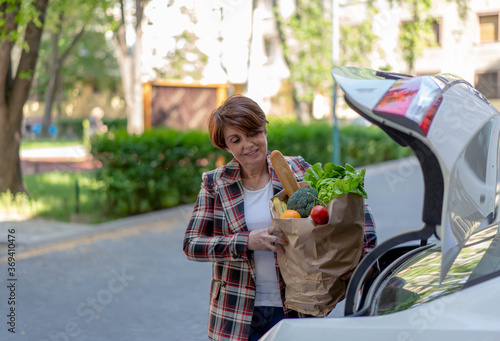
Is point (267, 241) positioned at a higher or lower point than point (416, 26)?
lower

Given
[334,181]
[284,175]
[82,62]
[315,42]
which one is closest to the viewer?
[334,181]

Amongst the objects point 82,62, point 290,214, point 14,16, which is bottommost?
point 290,214

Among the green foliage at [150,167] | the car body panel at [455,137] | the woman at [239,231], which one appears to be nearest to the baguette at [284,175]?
the woman at [239,231]

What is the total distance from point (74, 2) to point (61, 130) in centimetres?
2798

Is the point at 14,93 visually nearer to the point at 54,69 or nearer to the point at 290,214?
the point at 290,214

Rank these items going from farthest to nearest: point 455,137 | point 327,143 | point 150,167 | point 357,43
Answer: point 357,43, point 327,143, point 150,167, point 455,137

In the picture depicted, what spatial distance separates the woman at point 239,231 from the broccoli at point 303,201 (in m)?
0.24

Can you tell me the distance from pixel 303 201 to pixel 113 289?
5008 millimetres

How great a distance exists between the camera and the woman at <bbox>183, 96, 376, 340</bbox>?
2.63 m

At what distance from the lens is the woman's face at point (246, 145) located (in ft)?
8.73

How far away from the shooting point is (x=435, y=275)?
2168 millimetres

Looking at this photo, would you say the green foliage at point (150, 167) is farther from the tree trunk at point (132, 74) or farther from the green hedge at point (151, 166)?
the tree trunk at point (132, 74)

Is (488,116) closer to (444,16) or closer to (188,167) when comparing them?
(188,167)

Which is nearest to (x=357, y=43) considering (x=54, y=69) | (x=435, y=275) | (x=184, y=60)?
(x=184, y=60)
